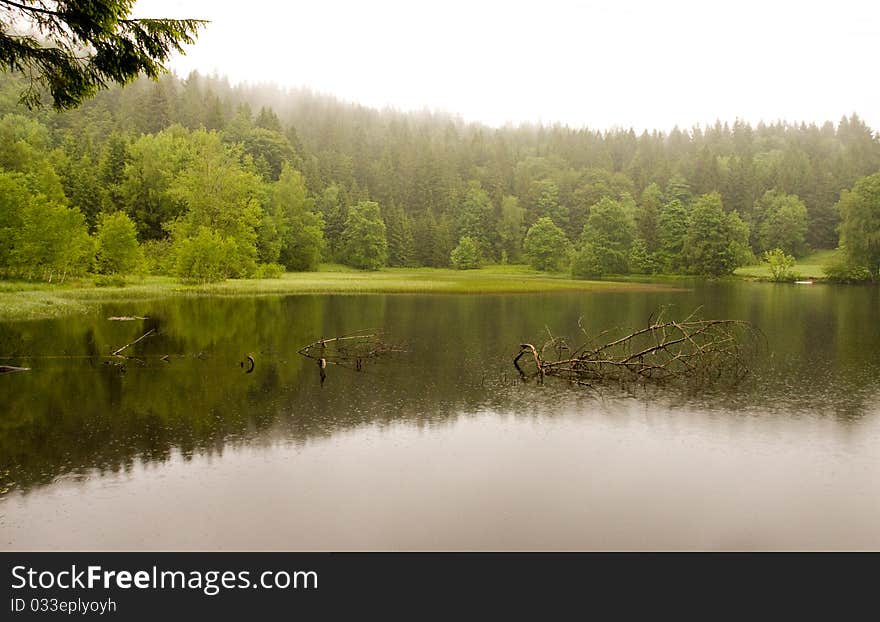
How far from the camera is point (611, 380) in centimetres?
2192

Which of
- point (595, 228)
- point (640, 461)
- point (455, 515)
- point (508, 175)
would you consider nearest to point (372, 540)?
point (455, 515)

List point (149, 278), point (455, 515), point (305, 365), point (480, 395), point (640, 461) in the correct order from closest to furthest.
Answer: point (455, 515) → point (640, 461) → point (480, 395) → point (305, 365) → point (149, 278)

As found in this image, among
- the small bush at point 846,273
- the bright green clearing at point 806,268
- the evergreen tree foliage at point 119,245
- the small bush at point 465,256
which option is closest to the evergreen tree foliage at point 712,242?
the bright green clearing at point 806,268

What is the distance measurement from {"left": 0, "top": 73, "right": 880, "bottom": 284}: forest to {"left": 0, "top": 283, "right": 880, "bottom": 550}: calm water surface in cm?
4192

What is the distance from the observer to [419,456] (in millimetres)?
13594

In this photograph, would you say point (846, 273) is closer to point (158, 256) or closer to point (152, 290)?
point (152, 290)

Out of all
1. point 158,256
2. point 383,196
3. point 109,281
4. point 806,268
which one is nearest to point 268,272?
point 158,256

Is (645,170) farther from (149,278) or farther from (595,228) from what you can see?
(149,278)

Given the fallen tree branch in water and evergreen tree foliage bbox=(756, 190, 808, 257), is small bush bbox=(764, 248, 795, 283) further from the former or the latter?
the fallen tree branch in water

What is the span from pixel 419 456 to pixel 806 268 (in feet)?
400

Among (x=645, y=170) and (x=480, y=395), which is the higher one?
(x=645, y=170)

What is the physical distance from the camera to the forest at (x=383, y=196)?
230ft

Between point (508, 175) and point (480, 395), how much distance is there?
157 meters
